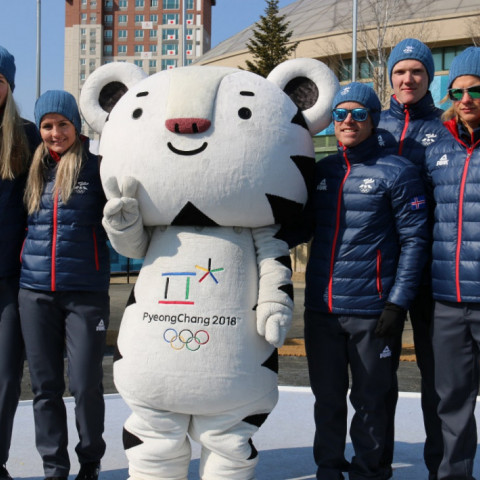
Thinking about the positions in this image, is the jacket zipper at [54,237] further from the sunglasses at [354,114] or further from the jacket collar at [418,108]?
the jacket collar at [418,108]

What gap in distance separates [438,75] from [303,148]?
2021 cm

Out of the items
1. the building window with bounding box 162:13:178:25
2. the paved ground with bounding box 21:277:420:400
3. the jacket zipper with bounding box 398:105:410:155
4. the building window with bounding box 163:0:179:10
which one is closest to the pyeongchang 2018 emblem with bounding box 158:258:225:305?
the jacket zipper with bounding box 398:105:410:155

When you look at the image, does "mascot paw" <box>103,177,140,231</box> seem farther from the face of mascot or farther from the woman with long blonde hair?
the woman with long blonde hair

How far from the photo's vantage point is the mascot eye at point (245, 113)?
130 inches

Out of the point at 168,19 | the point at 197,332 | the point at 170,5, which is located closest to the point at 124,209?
the point at 197,332

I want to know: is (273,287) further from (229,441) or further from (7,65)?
(7,65)

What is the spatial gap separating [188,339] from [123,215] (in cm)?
69

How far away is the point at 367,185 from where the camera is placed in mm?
3430

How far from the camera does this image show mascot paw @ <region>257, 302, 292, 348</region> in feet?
10.5

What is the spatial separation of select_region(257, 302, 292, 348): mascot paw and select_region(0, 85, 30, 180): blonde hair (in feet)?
5.43

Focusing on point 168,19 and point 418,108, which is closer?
point 418,108

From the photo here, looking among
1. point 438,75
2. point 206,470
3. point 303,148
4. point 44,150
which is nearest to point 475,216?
point 303,148

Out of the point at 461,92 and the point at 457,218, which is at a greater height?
the point at 461,92

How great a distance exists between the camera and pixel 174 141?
10.6ft
